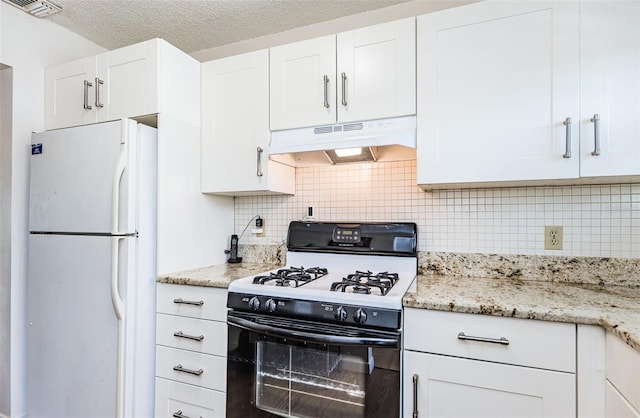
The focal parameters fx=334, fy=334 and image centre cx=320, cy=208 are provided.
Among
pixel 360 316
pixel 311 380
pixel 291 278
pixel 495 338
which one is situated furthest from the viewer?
pixel 291 278

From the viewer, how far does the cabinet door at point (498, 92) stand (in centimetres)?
140

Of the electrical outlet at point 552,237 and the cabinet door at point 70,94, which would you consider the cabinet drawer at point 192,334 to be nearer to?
the cabinet door at point 70,94

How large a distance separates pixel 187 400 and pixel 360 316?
1.08m

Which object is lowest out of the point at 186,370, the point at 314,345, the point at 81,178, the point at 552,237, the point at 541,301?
the point at 186,370

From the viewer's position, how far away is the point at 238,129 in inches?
79.3

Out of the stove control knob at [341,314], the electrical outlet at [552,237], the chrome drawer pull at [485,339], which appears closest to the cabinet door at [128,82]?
the stove control knob at [341,314]

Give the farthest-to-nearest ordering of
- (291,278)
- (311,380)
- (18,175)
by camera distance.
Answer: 1. (18,175)
2. (291,278)
3. (311,380)

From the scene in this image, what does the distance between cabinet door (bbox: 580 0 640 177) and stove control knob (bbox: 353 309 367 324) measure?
1.07m

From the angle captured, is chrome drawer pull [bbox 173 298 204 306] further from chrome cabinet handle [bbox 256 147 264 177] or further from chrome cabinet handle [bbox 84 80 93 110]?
chrome cabinet handle [bbox 84 80 93 110]

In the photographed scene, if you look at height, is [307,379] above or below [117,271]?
below

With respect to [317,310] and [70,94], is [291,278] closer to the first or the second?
[317,310]

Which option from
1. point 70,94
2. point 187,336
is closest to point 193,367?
point 187,336

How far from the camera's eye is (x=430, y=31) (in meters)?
1.60

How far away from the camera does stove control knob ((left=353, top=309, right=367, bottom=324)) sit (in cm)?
129
